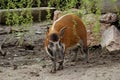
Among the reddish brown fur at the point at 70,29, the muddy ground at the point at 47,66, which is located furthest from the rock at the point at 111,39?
the reddish brown fur at the point at 70,29

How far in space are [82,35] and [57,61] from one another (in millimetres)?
766

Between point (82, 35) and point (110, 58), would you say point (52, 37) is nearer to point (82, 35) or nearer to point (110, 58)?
point (82, 35)

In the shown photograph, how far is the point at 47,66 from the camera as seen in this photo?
7.81 meters

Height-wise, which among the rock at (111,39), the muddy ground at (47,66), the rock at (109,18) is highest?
the rock at (109,18)

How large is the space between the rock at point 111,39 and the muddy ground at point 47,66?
109 mm

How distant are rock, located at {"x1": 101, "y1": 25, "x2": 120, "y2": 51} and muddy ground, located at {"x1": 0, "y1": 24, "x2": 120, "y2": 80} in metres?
0.11

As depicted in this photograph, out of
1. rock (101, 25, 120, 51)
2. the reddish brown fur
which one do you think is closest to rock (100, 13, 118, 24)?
rock (101, 25, 120, 51)

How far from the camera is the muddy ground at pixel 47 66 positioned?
7.18m

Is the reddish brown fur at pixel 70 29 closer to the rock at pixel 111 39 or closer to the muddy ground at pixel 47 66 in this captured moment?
the muddy ground at pixel 47 66

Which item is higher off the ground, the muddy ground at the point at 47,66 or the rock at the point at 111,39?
the rock at the point at 111,39

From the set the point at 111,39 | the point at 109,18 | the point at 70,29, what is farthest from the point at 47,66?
the point at 109,18

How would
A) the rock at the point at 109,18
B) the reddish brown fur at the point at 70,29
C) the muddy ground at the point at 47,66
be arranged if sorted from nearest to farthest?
the muddy ground at the point at 47,66 → the reddish brown fur at the point at 70,29 → the rock at the point at 109,18

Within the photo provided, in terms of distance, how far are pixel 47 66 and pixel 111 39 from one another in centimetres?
137

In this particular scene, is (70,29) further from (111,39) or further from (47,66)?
(111,39)
